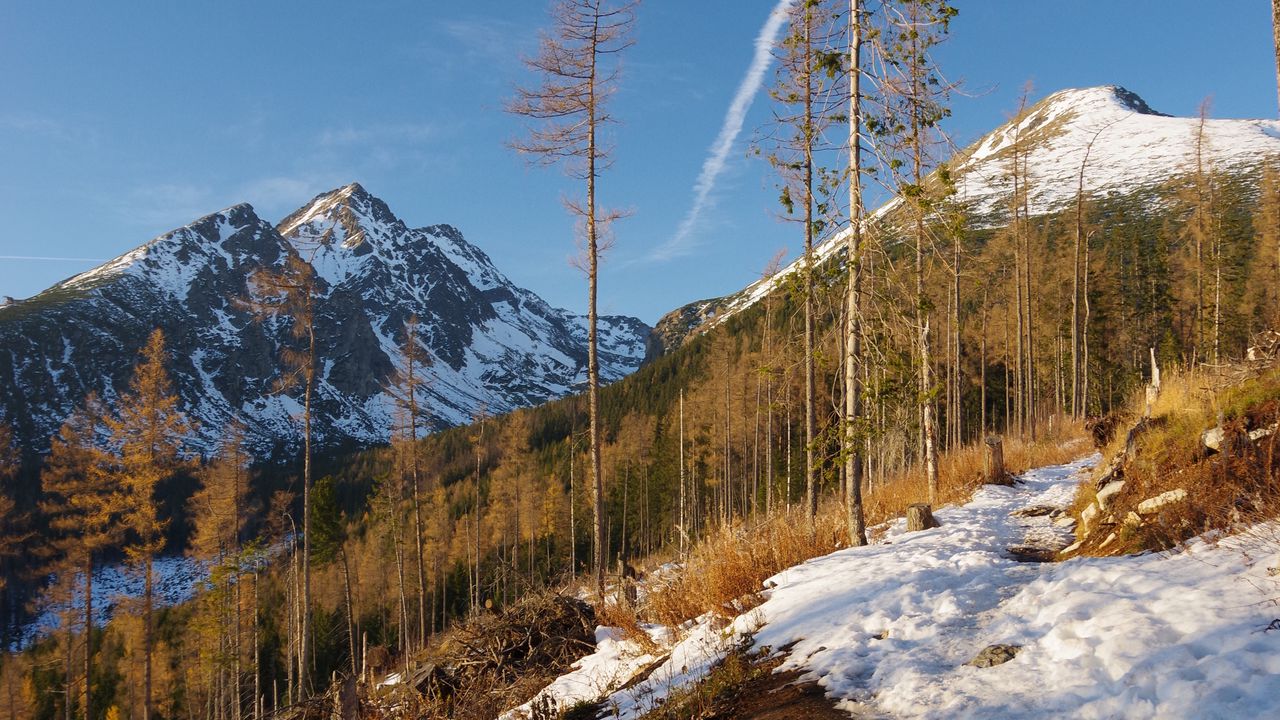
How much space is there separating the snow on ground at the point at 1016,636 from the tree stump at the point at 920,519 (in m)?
1.90

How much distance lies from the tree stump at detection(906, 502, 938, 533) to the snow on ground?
1.90m

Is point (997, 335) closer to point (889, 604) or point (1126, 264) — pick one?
point (1126, 264)

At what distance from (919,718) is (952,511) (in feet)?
24.6

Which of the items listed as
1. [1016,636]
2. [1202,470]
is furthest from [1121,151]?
[1016,636]

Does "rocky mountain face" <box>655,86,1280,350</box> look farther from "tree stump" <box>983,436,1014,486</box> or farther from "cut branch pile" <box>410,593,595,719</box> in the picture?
"cut branch pile" <box>410,593,595,719</box>

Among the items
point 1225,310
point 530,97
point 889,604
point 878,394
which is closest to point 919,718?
point 889,604

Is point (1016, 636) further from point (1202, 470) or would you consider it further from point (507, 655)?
point (507, 655)

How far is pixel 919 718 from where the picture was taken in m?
3.29

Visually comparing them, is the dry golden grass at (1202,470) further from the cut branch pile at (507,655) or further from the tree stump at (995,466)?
the cut branch pile at (507,655)

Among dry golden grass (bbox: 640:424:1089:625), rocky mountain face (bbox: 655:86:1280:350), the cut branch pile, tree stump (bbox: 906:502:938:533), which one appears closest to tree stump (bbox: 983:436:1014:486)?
tree stump (bbox: 906:502:938:533)

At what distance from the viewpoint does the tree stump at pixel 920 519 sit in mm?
8524

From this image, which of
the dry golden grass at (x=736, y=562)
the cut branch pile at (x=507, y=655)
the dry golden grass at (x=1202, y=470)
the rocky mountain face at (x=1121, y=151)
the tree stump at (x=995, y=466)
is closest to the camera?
the dry golden grass at (x=1202, y=470)

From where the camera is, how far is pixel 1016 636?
4.00 metres

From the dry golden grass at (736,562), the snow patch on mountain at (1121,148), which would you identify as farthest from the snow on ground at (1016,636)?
the snow patch on mountain at (1121,148)
